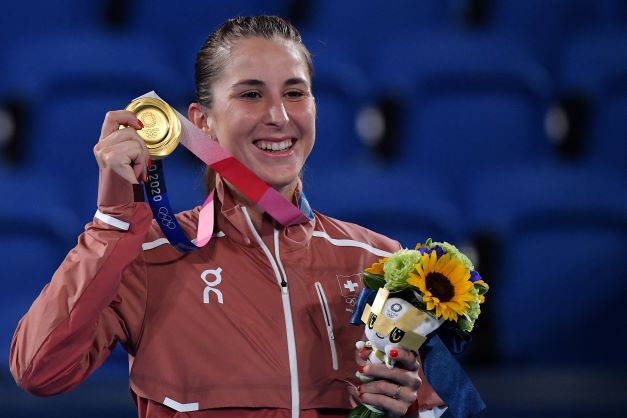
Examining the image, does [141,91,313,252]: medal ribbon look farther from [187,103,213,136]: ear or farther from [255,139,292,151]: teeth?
[187,103,213,136]: ear

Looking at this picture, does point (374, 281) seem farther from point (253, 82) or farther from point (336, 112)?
point (336, 112)

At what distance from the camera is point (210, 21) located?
152 inches

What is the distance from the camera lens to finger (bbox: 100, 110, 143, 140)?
1.66m

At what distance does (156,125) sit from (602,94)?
2.40 m

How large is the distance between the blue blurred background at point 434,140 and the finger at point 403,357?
104 centimetres

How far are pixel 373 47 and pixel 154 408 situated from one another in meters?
2.36

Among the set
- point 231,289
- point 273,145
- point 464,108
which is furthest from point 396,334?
point 464,108

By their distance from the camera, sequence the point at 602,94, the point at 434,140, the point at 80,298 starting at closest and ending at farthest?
the point at 80,298 < the point at 434,140 < the point at 602,94

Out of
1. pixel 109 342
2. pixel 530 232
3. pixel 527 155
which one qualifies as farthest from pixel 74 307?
pixel 527 155

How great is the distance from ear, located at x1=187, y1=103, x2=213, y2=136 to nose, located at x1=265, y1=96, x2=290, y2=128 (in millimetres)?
172

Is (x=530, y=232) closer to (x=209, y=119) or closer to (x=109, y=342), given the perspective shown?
(x=209, y=119)

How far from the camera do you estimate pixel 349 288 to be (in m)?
1.92

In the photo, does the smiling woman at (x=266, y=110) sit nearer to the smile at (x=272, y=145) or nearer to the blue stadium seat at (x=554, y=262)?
the smile at (x=272, y=145)

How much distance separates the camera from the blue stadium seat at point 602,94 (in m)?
3.71
